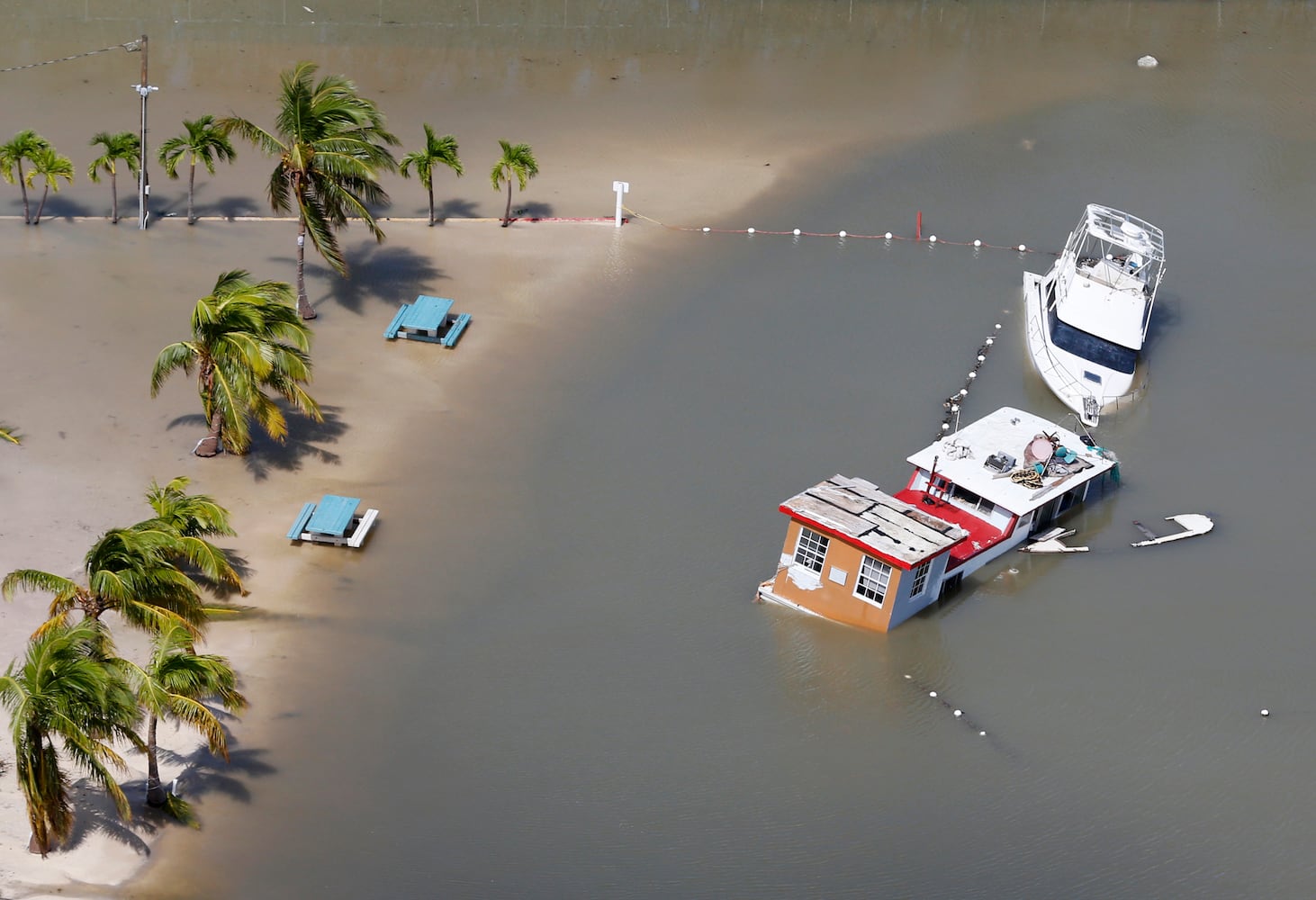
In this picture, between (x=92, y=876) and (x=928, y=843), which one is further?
(x=928, y=843)

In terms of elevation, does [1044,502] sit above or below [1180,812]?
above

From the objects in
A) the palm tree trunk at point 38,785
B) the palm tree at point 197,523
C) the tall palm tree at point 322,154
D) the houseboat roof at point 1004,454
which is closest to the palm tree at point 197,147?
the tall palm tree at point 322,154

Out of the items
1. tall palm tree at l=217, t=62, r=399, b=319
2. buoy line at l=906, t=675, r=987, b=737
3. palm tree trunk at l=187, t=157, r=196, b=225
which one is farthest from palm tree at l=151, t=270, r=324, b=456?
buoy line at l=906, t=675, r=987, b=737

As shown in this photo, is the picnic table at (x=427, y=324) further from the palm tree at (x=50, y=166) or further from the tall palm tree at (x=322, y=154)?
the palm tree at (x=50, y=166)

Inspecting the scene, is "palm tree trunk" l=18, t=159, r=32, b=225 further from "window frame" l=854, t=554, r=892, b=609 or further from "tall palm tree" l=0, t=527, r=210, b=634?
"window frame" l=854, t=554, r=892, b=609

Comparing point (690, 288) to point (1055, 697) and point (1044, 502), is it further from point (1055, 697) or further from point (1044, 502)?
point (1055, 697)

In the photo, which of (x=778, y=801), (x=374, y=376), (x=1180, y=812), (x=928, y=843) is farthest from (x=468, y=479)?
(x=1180, y=812)

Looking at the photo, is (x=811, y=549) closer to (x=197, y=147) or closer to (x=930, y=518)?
(x=930, y=518)
